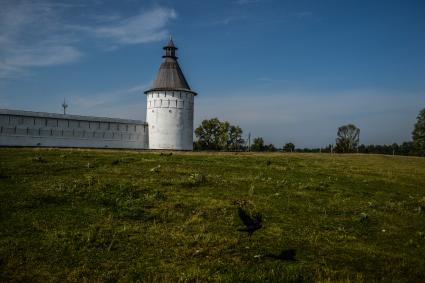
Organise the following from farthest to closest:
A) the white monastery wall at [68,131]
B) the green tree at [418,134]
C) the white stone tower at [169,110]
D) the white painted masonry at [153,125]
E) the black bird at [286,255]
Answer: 1. the green tree at [418,134]
2. the white stone tower at [169,110]
3. the white painted masonry at [153,125]
4. the white monastery wall at [68,131]
5. the black bird at [286,255]

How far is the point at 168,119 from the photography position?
5609 cm

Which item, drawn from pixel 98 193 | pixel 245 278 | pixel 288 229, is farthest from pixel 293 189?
pixel 245 278

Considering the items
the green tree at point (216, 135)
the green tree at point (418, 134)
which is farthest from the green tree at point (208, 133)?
the green tree at point (418, 134)

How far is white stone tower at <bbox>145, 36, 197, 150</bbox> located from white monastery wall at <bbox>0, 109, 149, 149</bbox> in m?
2.42

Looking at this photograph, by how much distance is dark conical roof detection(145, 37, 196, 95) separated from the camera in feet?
185

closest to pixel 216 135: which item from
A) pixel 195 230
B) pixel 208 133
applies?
pixel 208 133

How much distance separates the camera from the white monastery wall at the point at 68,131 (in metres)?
44.1

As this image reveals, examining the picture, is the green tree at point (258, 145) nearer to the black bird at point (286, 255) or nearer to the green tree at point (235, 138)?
the green tree at point (235, 138)

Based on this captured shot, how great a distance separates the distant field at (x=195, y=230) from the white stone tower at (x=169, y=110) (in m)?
40.0

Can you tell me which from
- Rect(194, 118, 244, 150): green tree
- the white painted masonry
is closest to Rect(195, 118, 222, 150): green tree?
Rect(194, 118, 244, 150): green tree

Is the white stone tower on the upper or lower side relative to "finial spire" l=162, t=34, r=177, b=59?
lower

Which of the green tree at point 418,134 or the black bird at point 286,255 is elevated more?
the green tree at point 418,134

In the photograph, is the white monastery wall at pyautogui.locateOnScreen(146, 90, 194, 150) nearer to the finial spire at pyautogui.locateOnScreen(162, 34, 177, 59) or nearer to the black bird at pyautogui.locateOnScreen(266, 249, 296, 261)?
the finial spire at pyautogui.locateOnScreen(162, 34, 177, 59)

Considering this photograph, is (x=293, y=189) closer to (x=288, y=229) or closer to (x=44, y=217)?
(x=288, y=229)
